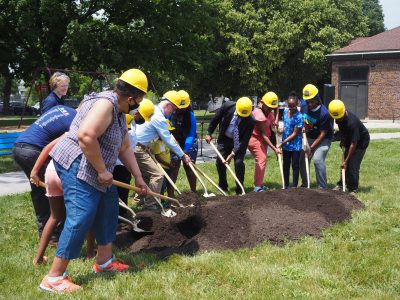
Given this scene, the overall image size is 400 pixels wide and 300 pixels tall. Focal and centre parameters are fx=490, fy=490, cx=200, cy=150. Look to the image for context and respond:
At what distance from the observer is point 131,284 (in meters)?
4.20

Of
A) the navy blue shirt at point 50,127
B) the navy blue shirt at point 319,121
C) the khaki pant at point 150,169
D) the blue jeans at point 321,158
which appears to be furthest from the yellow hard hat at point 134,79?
the blue jeans at point 321,158

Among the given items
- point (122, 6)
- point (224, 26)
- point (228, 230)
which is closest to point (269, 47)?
point (224, 26)

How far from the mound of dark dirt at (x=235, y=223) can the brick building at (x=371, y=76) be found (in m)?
26.6

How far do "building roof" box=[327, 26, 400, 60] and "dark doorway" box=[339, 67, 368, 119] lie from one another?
3.49 ft

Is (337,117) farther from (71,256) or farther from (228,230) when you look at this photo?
(71,256)

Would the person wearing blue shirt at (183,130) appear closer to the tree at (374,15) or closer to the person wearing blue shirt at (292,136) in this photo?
the person wearing blue shirt at (292,136)

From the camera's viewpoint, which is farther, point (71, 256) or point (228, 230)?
point (228, 230)

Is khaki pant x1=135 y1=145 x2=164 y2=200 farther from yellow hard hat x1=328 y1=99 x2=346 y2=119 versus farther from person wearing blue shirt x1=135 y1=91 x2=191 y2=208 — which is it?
yellow hard hat x1=328 y1=99 x2=346 y2=119

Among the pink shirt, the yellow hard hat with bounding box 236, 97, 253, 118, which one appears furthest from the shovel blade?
the pink shirt

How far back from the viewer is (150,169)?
660 cm

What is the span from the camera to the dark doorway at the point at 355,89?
32.1 meters

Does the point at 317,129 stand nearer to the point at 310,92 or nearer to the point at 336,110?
the point at 336,110

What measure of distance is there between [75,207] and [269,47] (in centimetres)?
3003

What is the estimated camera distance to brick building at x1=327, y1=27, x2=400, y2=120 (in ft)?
101
